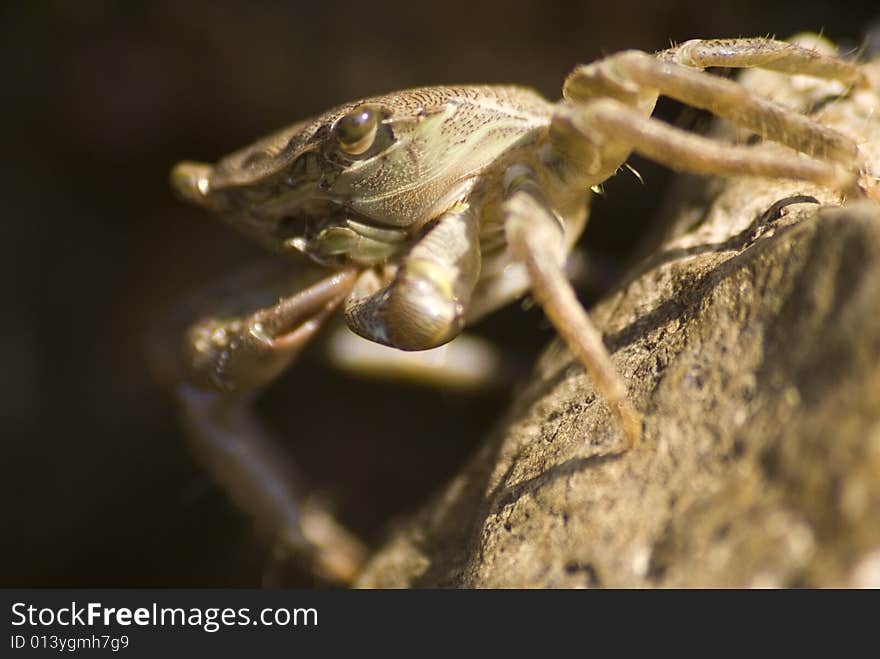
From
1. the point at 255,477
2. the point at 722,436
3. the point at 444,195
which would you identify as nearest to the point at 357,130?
the point at 444,195

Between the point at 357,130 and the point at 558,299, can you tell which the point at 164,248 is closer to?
the point at 357,130

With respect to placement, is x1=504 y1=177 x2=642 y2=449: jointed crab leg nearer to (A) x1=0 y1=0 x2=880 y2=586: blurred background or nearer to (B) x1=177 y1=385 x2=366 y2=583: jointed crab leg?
(B) x1=177 y1=385 x2=366 y2=583: jointed crab leg

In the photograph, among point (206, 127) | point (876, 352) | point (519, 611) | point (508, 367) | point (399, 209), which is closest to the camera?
point (876, 352)

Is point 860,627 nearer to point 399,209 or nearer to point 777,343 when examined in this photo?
point 777,343

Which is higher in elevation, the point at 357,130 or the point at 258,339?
the point at 357,130

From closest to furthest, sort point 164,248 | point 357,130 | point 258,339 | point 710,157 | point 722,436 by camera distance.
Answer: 1. point 722,436
2. point 710,157
3. point 357,130
4. point 258,339
5. point 164,248

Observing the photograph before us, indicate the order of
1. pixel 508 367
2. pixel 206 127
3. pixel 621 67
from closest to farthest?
A: 1. pixel 621 67
2. pixel 508 367
3. pixel 206 127

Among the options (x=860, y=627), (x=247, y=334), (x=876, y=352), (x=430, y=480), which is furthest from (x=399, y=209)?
(x=430, y=480)
